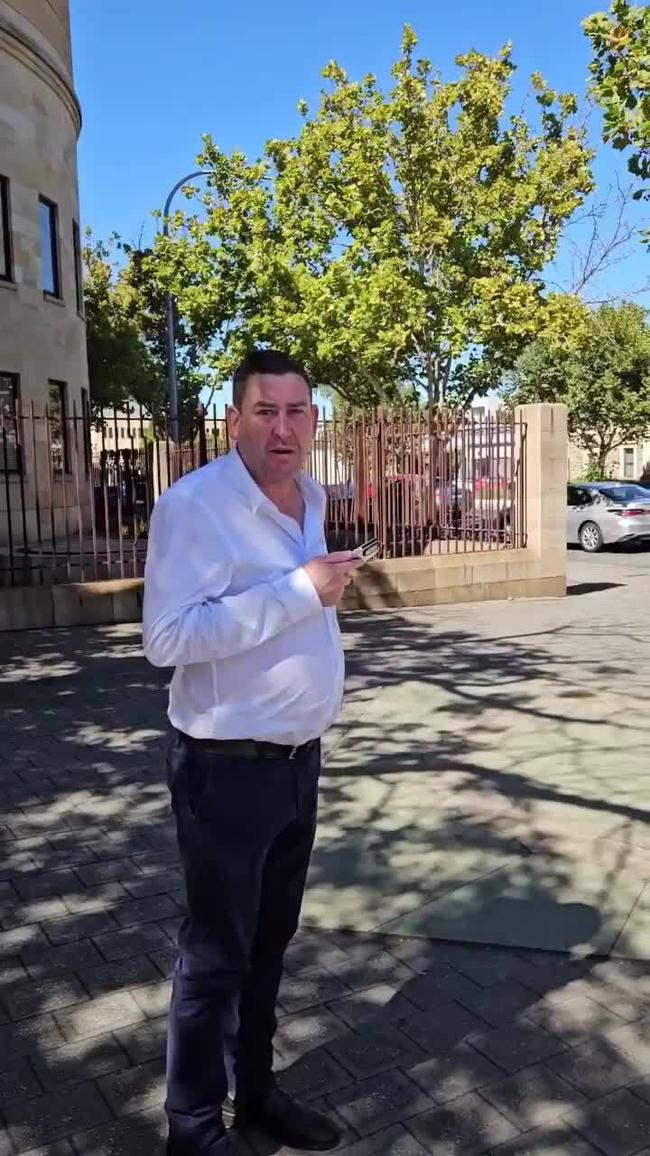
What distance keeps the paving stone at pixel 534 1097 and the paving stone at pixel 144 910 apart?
1416 mm

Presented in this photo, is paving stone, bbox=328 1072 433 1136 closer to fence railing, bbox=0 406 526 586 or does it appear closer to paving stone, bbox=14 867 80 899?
paving stone, bbox=14 867 80 899

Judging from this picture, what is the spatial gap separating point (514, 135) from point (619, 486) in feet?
30.1

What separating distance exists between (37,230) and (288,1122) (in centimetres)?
1852

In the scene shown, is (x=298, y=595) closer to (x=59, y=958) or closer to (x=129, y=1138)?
(x=129, y=1138)

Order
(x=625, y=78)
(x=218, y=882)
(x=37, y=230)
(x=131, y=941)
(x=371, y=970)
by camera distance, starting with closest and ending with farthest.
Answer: (x=218, y=882), (x=371, y=970), (x=131, y=941), (x=625, y=78), (x=37, y=230)

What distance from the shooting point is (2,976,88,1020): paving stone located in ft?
9.42

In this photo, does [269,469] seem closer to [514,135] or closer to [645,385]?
[514,135]

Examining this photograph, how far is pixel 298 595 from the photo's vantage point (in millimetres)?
1968

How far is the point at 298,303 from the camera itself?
2562cm

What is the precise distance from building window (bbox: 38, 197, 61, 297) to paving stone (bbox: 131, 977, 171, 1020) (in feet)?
57.9

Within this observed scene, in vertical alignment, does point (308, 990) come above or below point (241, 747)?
below

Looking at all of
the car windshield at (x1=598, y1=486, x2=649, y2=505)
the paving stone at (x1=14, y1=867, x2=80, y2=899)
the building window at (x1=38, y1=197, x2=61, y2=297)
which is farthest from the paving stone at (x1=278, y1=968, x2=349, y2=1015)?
the car windshield at (x1=598, y1=486, x2=649, y2=505)

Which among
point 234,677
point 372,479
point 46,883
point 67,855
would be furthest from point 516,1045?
point 372,479

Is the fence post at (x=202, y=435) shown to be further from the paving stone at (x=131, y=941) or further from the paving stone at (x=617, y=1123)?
the paving stone at (x=617, y=1123)
